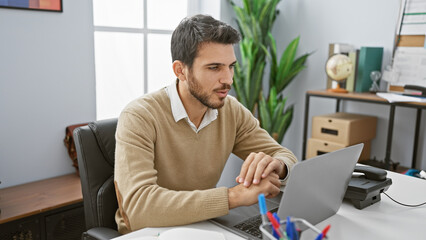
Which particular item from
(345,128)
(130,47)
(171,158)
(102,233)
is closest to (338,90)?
(345,128)

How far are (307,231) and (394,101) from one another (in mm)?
1689

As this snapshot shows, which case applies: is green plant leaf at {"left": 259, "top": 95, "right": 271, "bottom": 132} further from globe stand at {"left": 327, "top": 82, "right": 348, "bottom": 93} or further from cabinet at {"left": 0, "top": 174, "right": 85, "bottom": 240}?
cabinet at {"left": 0, "top": 174, "right": 85, "bottom": 240}

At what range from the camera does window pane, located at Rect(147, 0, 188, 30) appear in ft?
9.91

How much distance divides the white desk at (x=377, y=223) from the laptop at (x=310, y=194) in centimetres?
4

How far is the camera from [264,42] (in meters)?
3.21

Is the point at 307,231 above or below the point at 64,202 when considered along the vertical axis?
above

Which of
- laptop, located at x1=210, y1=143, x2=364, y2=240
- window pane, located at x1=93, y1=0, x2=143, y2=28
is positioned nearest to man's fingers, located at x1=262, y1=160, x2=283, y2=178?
laptop, located at x1=210, y1=143, x2=364, y2=240

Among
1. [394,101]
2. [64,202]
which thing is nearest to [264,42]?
[394,101]

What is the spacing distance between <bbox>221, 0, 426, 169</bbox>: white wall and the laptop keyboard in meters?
2.10

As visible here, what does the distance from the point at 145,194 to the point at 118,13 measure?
77.8 inches

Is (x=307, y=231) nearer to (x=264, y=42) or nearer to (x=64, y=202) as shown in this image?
(x=64, y=202)

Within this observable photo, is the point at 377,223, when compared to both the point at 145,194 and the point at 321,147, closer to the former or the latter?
the point at 145,194

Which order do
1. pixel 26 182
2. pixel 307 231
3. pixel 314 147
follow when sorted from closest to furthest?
pixel 307 231 < pixel 26 182 < pixel 314 147

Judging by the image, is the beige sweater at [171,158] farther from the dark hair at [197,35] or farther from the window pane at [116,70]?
the window pane at [116,70]
